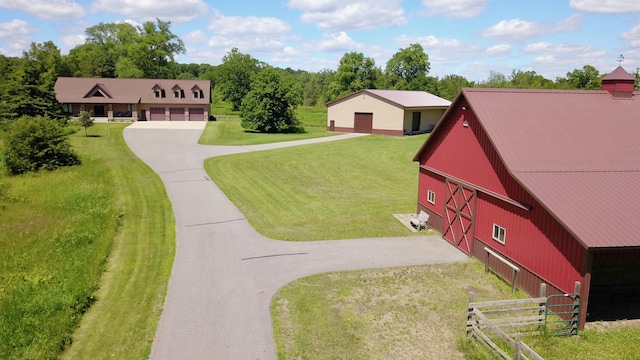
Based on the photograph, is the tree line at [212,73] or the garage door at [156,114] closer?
the tree line at [212,73]

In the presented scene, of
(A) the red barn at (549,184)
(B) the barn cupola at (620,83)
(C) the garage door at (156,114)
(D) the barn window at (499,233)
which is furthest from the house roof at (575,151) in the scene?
(C) the garage door at (156,114)

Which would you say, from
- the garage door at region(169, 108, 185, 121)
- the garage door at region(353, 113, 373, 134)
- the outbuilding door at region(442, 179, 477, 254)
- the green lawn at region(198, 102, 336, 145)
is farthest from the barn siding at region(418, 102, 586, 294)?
the garage door at region(169, 108, 185, 121)

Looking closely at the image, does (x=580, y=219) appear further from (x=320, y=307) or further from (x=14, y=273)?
(x=14, y=273)

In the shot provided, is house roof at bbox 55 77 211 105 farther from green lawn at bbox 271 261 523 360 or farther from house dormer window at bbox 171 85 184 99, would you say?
green lawn at bbox 271 261 523 360

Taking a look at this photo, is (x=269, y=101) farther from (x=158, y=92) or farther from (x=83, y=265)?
(x=83, y=265)

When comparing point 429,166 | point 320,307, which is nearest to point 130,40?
point 429,166

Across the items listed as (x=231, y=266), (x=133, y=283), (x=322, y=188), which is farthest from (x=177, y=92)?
(x=133, y=283)

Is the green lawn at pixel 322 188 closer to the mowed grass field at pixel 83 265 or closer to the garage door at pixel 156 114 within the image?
the mowed grass field at pixel 83 265
